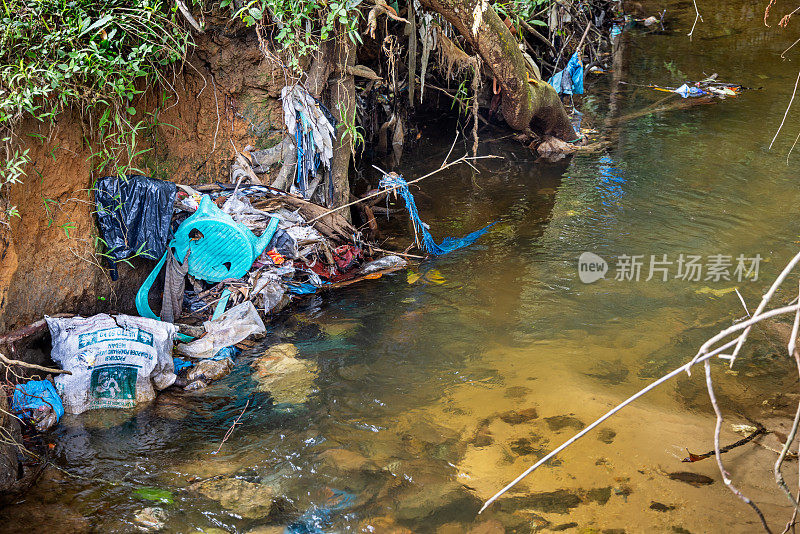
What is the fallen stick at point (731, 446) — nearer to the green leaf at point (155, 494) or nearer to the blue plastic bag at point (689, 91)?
the green leaf at point (155, 494)

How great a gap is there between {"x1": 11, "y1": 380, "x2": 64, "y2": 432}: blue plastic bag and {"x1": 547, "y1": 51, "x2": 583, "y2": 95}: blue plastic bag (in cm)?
775

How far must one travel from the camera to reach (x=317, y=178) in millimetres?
A: 5258

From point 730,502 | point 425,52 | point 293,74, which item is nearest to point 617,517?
point 730,502

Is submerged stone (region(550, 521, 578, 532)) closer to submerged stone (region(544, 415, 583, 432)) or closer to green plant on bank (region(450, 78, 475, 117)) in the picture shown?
submerged stone (region(544, 415, 583, 432))

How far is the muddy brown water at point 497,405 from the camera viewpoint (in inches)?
111

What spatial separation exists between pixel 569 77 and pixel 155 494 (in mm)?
8208

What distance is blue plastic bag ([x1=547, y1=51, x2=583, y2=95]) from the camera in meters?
9.08

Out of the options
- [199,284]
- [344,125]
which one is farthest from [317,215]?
[199,284]

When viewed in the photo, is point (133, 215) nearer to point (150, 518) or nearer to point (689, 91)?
point (150, 518)

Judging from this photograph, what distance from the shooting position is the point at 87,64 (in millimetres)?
3660

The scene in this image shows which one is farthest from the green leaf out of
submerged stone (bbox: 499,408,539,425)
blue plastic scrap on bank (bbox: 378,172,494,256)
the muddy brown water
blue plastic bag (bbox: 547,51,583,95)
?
blue plastic bag (bbox: 547,51,583,95)

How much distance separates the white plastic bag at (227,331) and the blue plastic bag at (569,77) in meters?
6.50

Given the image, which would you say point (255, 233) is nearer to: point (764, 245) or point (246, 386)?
point (246, 386)

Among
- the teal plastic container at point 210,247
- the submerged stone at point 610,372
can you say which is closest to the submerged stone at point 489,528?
the submerged stone at point 610,372
